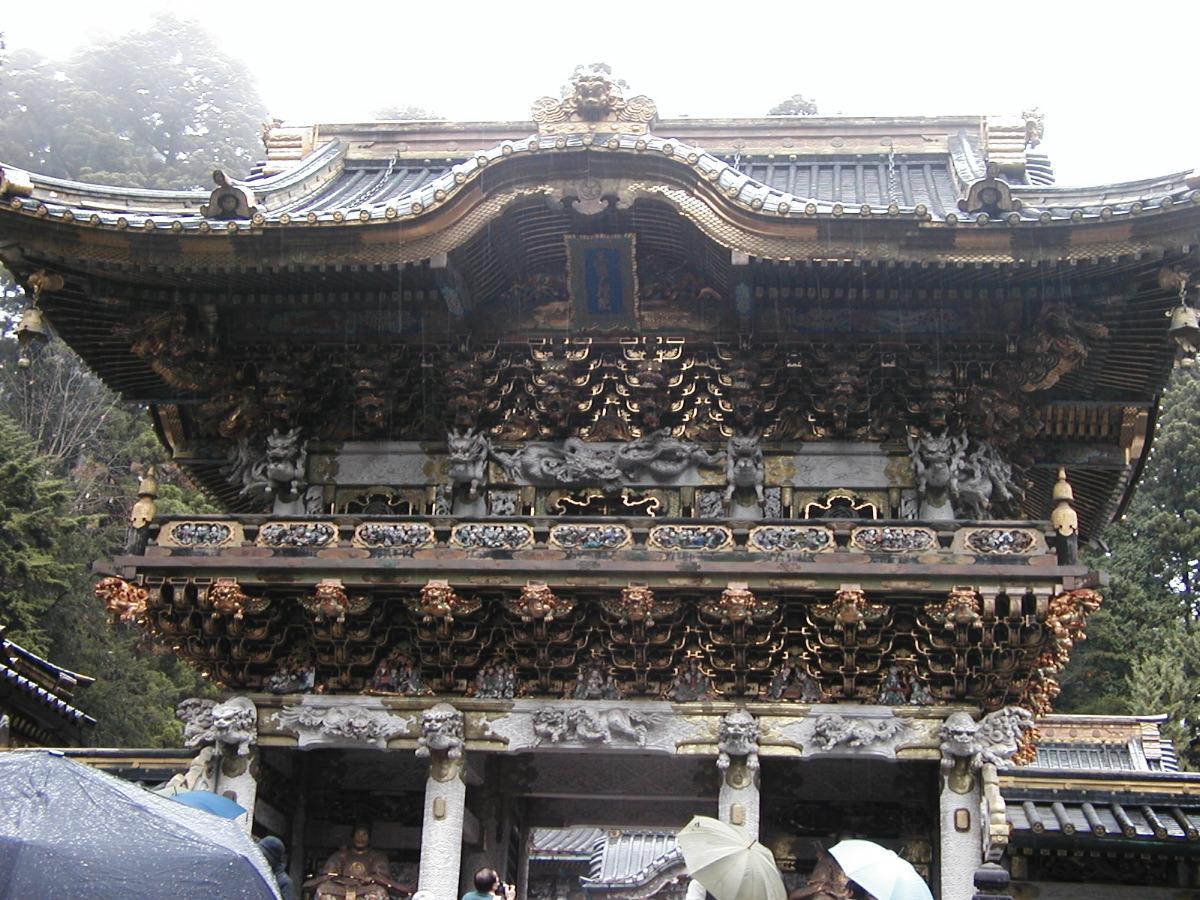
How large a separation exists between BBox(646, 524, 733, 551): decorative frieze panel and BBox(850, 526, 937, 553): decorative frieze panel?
1.21 m

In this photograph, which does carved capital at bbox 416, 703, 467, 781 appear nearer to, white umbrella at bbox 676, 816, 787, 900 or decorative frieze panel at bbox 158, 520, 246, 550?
decorative frieze panel at bbox 158, 520, 246, 550

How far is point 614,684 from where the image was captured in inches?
539

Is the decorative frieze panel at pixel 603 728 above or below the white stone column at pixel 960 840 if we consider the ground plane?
above

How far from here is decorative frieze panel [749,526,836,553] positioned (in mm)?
13086

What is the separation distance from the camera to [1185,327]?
513 inches

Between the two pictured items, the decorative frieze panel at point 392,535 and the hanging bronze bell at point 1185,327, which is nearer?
the hanging bronze bell at point 1185,327

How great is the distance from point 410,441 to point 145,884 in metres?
10.6

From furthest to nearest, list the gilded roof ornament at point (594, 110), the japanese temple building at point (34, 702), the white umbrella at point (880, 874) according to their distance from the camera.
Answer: the japanese temple building at point (34, 702) → the gilded roof ornament at point (594, 110) → the white umbrella at point (880, 874)

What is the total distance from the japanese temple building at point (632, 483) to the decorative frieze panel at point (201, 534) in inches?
2.5

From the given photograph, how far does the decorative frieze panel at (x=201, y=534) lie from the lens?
13.6m

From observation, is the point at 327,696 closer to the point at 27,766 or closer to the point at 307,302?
the point at 307,302

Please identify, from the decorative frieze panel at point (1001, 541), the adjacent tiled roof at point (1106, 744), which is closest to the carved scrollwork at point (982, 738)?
the decorative frieze panel at point (1001, 541)

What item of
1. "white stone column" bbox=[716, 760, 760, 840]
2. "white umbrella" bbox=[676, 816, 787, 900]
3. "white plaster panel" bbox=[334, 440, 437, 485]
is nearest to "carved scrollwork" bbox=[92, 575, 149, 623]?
"white plaster panel" bbox=[334, 440, 437, 485]

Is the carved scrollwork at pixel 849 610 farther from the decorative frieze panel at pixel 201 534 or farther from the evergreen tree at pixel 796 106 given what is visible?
the evergreen tree at pixel 796 106
